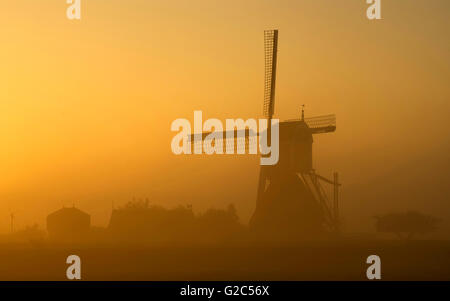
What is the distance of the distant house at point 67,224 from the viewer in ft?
336

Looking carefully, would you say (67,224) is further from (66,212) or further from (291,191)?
(291,191)

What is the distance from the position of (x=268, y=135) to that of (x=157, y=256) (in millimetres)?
12848

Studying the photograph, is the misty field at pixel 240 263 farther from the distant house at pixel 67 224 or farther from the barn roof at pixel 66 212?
the barn roof at pixel 66 212

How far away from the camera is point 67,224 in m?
103

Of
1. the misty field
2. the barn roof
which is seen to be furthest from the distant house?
the misty field

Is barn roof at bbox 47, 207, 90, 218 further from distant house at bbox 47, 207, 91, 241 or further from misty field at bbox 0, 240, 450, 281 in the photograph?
misty field at bbox 0, 240, 450, 281

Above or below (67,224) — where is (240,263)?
above

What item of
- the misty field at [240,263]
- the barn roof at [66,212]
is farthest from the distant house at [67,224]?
the misty field at [240,263]

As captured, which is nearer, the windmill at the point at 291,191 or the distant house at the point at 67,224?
the windmill at the point at 291,191

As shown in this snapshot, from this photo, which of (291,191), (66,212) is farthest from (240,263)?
(66,212)

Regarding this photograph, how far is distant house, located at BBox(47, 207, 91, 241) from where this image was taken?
102m
